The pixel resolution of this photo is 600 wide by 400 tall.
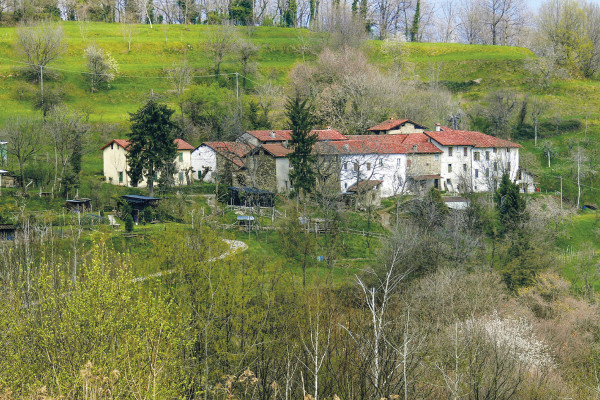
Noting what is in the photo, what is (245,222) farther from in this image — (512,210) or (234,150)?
(512,210)

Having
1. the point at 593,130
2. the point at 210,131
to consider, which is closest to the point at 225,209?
the point at 210,131

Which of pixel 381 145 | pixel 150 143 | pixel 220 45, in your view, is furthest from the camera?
pixel 220 45

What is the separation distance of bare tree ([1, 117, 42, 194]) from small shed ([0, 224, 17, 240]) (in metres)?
8.57

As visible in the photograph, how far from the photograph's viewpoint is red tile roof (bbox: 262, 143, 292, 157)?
170 ft

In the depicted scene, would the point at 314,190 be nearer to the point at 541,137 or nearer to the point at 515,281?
the point at 515,281

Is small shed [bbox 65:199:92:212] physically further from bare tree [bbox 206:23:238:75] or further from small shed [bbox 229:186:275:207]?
bare tree [bbox 206:23:238:75]

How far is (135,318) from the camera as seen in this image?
1669 cm

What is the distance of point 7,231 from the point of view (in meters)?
35.8

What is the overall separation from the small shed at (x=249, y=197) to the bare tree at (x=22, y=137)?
47.0ft

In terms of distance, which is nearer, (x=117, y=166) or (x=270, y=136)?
(x=117, y=166)

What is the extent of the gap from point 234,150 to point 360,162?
10597 mm

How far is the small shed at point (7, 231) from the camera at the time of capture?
116ft

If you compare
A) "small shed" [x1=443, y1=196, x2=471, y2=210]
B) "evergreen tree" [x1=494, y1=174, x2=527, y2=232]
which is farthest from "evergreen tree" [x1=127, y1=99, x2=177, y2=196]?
"evergreen tree" [x1=494, y1=174, x2=527, y2=232]

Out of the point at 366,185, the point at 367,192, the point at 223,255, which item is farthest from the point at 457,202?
the point at 223,255
